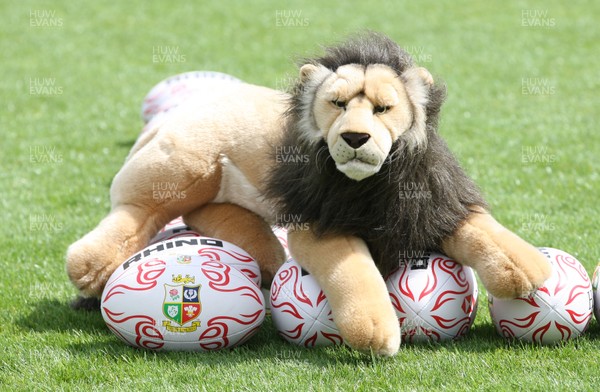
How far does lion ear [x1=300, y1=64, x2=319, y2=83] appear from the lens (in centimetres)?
445

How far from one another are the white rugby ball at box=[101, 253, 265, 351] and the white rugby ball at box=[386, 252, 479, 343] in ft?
2.44

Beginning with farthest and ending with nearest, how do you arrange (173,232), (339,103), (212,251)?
1. (173,232)
2. (212,251)
3. (339,103)

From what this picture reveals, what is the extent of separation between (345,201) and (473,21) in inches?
420

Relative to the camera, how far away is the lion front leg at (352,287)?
4.09m

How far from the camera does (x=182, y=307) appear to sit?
4.42 m

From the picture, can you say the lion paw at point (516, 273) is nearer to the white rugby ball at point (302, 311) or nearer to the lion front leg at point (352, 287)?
the lion front leg at point (352, 287)

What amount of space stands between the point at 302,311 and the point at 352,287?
0.37 meters

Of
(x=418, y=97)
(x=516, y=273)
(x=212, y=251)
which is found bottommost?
(x=212, y=251)
